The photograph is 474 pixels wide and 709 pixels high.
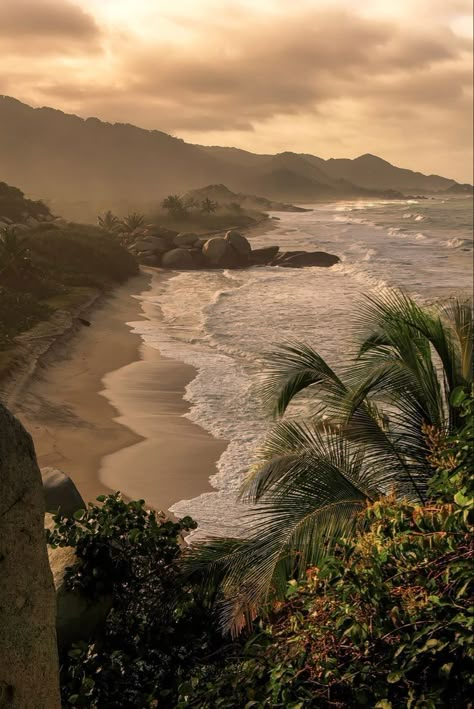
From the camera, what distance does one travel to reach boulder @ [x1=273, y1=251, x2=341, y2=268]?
159 feet

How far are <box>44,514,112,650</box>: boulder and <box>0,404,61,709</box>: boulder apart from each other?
8.88 ft

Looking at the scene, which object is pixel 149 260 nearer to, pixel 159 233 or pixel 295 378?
pixel 159 233

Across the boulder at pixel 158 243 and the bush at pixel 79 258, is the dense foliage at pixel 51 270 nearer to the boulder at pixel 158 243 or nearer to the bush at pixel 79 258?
the bush at pixel 79 258

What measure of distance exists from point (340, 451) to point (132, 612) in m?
2.37

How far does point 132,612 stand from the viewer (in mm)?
7102

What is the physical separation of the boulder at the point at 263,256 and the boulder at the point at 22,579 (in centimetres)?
4600

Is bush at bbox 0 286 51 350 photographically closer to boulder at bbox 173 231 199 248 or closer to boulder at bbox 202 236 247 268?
boulder at bbox 202 236 247 268

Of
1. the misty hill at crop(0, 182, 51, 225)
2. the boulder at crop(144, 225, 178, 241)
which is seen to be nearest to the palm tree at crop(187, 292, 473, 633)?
the misty hill at crop(0, 182, 51, 225)

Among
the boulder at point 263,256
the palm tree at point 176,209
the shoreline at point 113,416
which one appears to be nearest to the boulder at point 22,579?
the shoreline at point 113,416

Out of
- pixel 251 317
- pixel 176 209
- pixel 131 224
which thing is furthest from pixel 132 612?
pixel 176 209

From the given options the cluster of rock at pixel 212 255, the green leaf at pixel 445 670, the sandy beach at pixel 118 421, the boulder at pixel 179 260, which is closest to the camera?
the green leaf at pixel 445 670

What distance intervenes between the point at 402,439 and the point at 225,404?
32.1 feet

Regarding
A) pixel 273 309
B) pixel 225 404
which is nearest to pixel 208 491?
pixel 225 404

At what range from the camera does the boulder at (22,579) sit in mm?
4105
